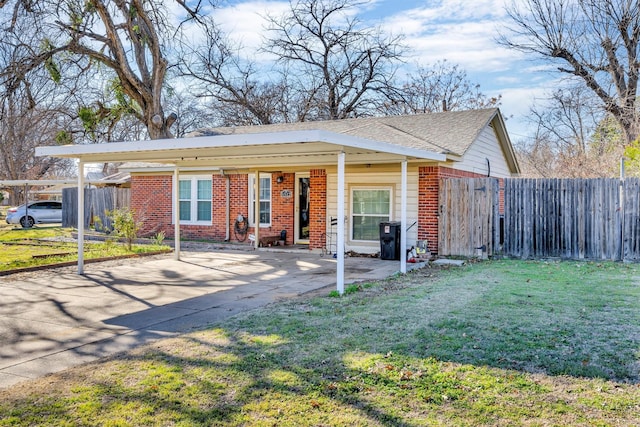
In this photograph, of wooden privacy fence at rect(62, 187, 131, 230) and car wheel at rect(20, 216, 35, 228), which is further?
car wheel at rect(20, 216, 35, 228)

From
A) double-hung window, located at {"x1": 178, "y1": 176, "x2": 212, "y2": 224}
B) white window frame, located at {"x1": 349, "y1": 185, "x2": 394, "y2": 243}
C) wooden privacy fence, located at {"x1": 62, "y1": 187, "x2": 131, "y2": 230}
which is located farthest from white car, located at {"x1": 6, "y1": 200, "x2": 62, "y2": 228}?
white window frame, located at {"x1": 349, "y1": 185, "x2": 394, "y2": 243}

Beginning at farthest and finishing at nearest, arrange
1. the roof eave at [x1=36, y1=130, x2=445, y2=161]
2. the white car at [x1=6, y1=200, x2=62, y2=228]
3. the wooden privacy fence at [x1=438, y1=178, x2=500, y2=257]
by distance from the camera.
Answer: the white car at [x1=6, y1=200, x2=62, y2=228]
the wooden privacy fence at [x1=438, y1=178, x2=500, y2=257]
the roof eave at [x1=36, y1=130, x2=445, y2=161]

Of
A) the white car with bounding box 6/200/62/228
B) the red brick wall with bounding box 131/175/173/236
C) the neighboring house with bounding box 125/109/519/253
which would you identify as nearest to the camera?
the neighboring house with bounding box 125/109/519/253

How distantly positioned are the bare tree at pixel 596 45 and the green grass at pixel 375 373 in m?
15.4

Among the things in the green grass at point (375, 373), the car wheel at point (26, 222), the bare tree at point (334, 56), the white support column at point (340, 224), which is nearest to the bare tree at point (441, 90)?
the bare tree at point (334, 56)

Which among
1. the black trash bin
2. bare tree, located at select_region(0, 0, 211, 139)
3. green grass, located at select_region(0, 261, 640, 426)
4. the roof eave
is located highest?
bare tree, located at select_region(0, 0, 211, 139)

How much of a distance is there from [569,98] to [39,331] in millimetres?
23237

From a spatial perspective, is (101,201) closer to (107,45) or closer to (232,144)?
(107,45)

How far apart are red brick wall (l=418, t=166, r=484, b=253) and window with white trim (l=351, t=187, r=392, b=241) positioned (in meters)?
0.87

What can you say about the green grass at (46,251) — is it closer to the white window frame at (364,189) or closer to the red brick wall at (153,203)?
the red brick wall at (153,203)

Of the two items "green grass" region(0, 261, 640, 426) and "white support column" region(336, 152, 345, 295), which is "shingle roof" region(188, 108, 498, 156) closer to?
"white support column" region(336, 152, 345, 295)

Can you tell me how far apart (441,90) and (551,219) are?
19.7 metres

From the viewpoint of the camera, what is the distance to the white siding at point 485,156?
14.1 meters

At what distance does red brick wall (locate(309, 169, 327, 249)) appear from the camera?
46.4 ft
